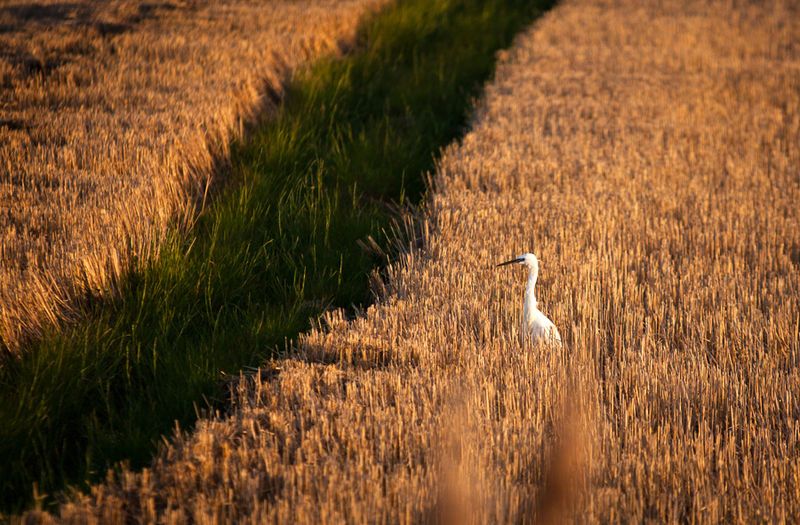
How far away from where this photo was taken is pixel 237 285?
5.28 metres

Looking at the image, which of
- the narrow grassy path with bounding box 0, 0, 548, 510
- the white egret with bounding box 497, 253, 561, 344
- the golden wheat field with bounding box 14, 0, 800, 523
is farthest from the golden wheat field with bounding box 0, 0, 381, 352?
the white egret with bounding box 497, 253, 561, 344

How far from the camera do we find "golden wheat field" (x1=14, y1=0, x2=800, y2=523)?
319 centimetres

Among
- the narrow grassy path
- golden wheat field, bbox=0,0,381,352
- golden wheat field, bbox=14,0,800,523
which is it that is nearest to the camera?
golden wheat field, bbox=14,0,800,523

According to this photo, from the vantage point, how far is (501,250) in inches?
226

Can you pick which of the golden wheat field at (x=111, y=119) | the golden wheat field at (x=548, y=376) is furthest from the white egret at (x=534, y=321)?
the golden wheat field at (x=111, y=119)

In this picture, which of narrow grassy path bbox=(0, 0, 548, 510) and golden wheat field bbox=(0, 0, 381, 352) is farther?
golden wheat field bbox=(0, 0, 381, 352)

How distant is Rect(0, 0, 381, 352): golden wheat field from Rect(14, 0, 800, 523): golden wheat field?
4.46ft

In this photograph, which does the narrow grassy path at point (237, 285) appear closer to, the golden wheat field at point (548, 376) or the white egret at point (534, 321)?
the golden wheat field at point (548, 376)

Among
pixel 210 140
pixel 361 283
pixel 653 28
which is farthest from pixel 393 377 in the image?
pixel 653 28

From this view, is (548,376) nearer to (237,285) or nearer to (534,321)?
(534,321)

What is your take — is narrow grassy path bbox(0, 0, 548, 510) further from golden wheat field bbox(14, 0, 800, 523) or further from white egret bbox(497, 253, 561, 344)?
white egret bbox(497, 253, 561, 344)

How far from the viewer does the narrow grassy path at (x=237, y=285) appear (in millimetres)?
3744

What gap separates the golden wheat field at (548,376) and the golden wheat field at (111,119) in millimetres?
1360

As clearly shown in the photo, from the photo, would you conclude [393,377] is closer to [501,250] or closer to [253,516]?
[253,516]
